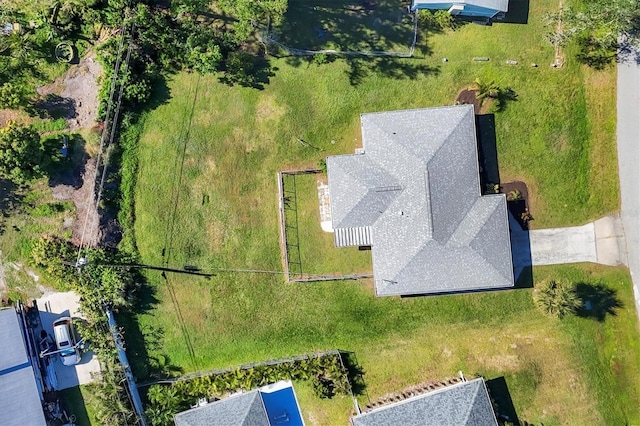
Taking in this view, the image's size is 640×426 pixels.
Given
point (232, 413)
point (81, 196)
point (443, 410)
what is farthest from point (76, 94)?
point (443, 410)

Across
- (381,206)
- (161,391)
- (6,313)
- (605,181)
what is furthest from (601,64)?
(6,313)

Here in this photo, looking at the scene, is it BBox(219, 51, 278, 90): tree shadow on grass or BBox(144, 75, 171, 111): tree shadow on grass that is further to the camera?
BBox(144, 75, 171, 111): tree shadow on grass

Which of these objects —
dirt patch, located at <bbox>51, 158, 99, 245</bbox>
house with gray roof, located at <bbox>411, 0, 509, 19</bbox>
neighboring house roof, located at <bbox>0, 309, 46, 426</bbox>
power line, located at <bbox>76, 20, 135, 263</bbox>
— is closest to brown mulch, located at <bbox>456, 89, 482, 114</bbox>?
house with gray roof, located at <bbox>411, 0, 509, 19</bbox>

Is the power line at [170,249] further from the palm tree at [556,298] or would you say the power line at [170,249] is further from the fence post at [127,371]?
the palm tree at [556,298]

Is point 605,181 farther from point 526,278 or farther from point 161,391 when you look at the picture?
point 161,391

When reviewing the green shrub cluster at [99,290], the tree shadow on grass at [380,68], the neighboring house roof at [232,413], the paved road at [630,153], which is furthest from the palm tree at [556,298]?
the green shrub cluster at [99,290]

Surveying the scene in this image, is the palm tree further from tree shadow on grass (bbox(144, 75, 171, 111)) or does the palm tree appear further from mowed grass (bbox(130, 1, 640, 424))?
tree shadow on grass (bbox(144, 75, 171, 111))
